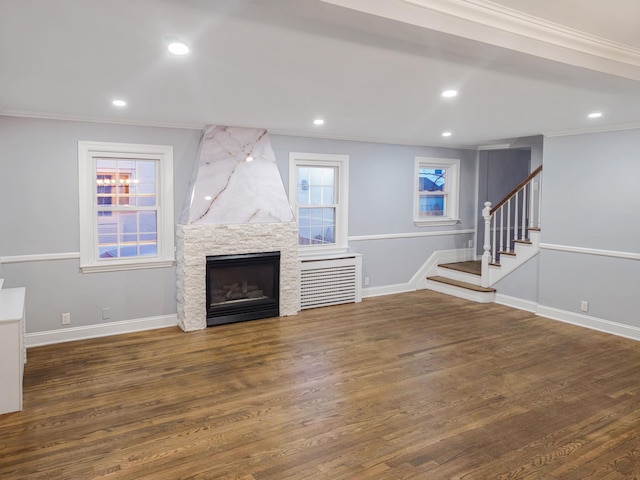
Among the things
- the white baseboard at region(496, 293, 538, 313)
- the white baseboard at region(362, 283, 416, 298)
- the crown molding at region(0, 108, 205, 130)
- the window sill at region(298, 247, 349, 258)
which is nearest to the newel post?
the white baseboard at region(496, 293, 538, 313)

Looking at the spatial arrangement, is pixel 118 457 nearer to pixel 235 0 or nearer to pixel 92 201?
pixel 235 0

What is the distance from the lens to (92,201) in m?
4.88

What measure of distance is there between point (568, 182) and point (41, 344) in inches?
250

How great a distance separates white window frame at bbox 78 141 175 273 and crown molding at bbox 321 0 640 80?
12.7ft

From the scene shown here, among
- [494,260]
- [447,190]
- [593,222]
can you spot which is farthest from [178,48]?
[447,190]

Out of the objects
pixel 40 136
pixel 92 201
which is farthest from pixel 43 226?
pixel 40 136

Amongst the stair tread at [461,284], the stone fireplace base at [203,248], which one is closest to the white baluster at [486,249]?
the stair tread at [461,284]

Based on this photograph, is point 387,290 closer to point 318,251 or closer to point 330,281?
point 330,281

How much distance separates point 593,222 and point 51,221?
6141 mm

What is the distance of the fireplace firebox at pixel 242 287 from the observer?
537 centimetres

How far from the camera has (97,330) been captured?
497 centimetres

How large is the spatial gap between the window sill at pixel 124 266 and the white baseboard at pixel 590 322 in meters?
4.83

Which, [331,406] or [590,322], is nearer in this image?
[331,406]

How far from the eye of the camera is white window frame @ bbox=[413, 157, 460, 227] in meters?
7.26
